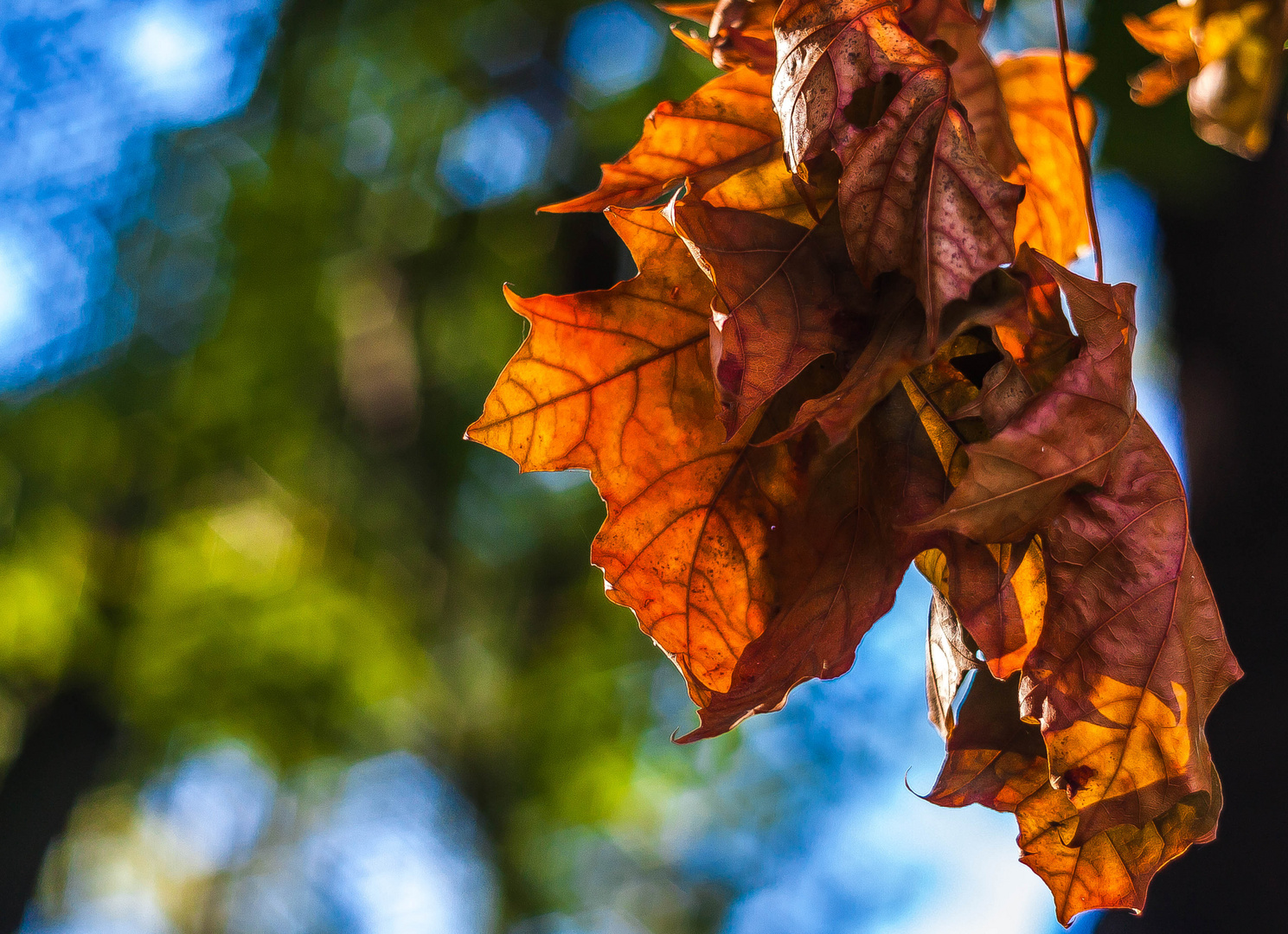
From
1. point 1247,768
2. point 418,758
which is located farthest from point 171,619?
point 1247,768

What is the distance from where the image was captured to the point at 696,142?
0.29m

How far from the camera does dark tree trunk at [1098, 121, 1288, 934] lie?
31.5 inches

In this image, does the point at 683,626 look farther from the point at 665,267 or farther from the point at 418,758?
the point at 418,758

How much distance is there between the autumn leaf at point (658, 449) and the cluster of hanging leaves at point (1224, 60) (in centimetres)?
32

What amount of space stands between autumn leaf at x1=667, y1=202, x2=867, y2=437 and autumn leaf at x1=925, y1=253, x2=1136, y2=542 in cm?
5

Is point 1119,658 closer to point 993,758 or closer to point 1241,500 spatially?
point 993,758

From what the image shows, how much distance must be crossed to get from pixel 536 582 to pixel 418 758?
576 millimetres

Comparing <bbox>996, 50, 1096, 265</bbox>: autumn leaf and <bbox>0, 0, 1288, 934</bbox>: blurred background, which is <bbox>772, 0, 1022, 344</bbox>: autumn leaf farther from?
<bbox>0, 0, 1288, 934</bbox>: blurred background

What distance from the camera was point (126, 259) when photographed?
245cm

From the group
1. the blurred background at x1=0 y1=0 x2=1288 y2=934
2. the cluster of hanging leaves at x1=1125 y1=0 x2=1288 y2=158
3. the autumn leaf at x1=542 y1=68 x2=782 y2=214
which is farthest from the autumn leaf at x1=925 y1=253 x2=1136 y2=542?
the blurred background at x1=0 y1=0 x2=1288 y2=934

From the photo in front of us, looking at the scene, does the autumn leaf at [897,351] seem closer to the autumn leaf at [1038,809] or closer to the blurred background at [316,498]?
the autumn leaf at [1038,809]

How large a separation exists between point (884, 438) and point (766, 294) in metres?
0.06

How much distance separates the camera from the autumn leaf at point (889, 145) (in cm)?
21

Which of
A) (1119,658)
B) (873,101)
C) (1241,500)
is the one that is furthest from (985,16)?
(1241,500)
